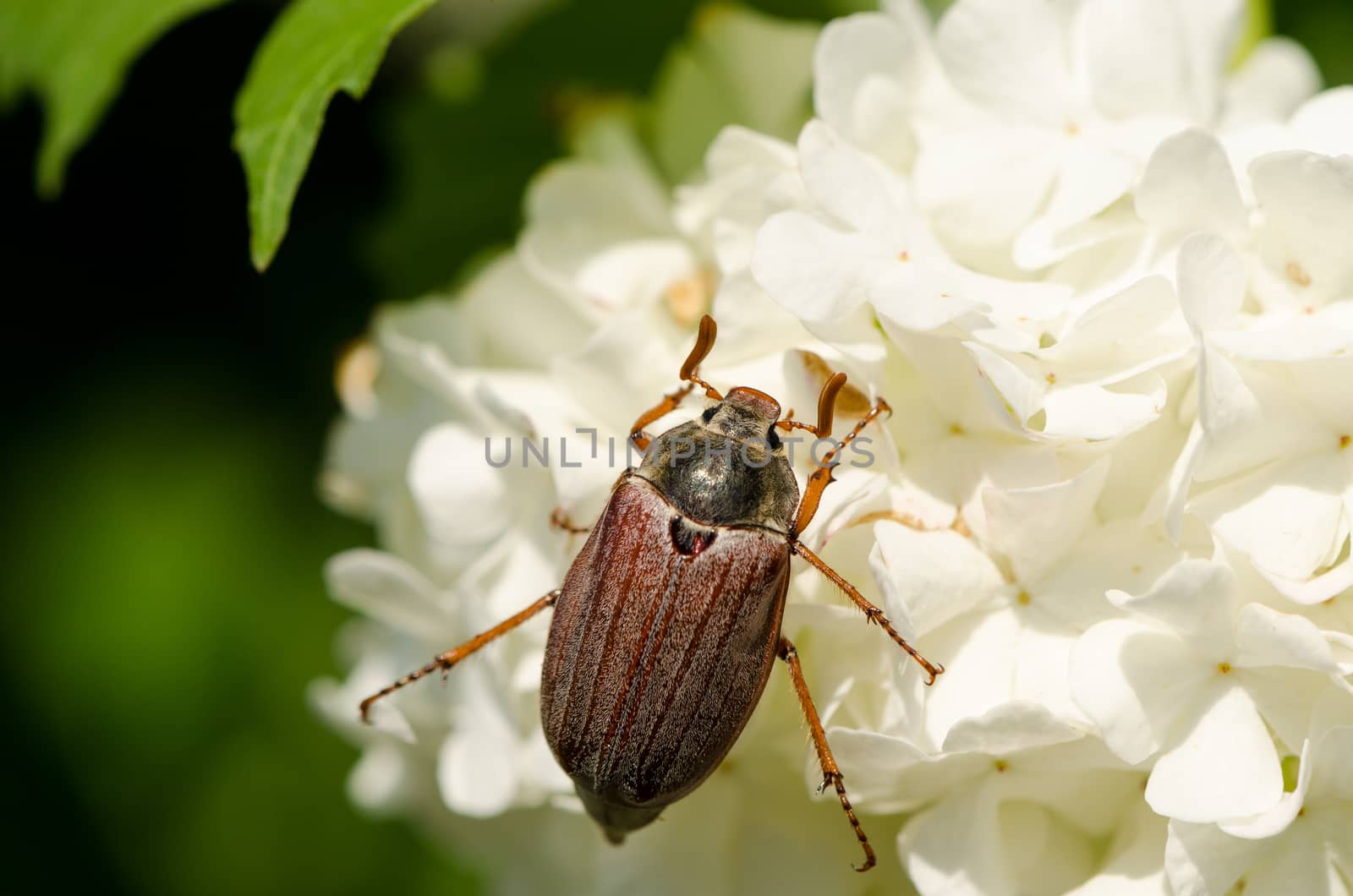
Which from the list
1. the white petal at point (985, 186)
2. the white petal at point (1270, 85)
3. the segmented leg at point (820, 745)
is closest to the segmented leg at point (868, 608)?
the segmented leg at point (820, 745)

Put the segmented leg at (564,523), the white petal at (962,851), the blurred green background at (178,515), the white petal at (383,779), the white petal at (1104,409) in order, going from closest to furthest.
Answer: the white petal at (1104,409) → the white petal at (962,851) → the segmented leg at (564,523) → the white petal at (383,779) → the blurred green background at (178,515)

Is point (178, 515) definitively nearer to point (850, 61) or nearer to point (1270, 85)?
point (850, 61)

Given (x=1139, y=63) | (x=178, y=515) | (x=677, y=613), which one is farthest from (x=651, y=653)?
(x=178, y=515)

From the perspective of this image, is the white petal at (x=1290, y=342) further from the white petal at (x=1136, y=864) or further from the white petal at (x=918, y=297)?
the white petal at (x=1136, y=864)

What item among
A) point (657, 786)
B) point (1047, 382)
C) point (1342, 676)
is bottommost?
point (657, 786)

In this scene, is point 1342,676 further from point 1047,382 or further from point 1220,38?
point 1220,38

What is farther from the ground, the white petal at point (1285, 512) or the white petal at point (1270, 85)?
the white petal at point (1270, 85)

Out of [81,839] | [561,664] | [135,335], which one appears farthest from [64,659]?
[561,664]
